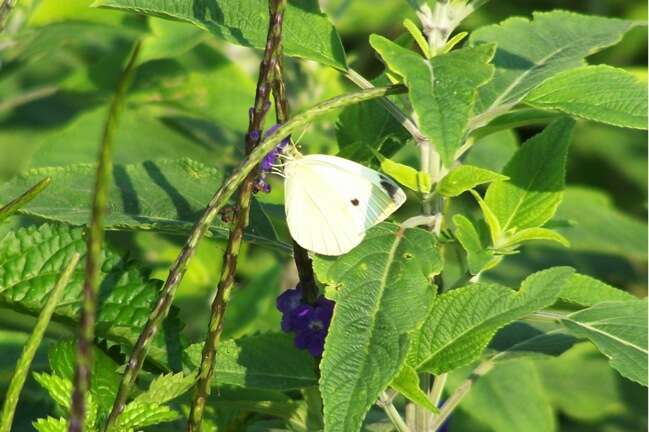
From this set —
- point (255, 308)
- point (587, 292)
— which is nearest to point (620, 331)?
point (587, 292)

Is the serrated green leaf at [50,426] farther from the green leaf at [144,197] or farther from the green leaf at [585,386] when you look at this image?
the green leaf at [585,386]

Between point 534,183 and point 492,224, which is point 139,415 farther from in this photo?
point 534,183

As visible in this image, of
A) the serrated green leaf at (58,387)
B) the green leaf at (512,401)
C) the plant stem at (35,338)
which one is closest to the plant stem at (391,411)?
the serrated green leaf at (58,387)

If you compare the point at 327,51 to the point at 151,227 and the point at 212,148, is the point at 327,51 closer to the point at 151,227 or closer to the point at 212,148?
the point at 151,227

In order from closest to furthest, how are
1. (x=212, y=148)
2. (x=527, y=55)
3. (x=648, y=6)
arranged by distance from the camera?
1. (x=527, y=55)
2. (x=212, y=148)
3. (x=648, y=6)

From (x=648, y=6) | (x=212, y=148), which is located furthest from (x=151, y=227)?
(x=648, y=6)
